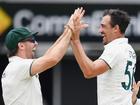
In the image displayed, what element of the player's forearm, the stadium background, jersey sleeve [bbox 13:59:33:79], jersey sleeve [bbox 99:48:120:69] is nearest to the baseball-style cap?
jersey sleeve [bbox 13:59:33:79]

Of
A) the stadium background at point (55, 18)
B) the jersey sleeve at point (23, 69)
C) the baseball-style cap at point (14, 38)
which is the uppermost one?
the baseball-style cap at point (14, 38)

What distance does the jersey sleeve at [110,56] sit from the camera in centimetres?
777

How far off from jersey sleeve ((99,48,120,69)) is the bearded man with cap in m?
0.38

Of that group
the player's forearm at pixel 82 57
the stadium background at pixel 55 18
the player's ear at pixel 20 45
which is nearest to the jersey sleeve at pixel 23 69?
the player's ear at pixel 20 45

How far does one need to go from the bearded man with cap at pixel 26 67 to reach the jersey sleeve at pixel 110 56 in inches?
15.1

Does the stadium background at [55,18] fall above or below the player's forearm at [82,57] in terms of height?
below

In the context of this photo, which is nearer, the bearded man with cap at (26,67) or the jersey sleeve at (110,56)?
the bearded man with cap at (26,67)

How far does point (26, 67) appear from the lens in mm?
7598

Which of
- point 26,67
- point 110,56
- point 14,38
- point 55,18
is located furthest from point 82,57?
point 55,18

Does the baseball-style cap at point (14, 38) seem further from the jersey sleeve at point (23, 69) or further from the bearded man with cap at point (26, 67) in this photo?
the jersey sleeve at point (23, 69)

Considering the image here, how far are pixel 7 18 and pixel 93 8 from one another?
1.45 metres

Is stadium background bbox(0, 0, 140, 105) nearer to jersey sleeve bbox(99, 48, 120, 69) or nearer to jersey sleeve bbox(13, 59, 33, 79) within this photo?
jersey sleeve bbox(99, 48, 120, 69)

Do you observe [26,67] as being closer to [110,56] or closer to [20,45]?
[20,45]

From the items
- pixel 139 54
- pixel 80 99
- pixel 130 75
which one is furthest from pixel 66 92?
pixel 130 75
